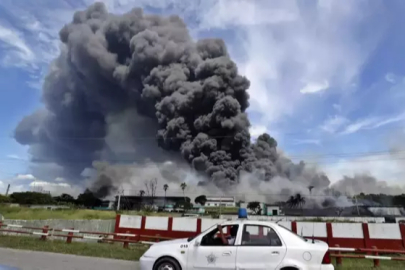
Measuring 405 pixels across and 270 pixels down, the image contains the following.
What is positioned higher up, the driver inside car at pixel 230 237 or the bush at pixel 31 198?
the bush at pixel 31 198

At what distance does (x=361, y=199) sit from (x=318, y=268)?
3476 inches

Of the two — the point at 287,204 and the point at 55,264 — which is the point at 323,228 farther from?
the point at 287,204

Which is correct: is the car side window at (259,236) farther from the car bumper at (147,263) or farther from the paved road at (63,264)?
the paved road at (63,264)

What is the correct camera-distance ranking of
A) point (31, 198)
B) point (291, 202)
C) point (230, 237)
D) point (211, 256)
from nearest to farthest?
1. point (211, 256)
2. point (230, 237)
3. point (31, 198)
4. point (291, 202)

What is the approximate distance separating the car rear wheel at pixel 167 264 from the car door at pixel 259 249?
120cm

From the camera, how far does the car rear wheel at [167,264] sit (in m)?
6.10

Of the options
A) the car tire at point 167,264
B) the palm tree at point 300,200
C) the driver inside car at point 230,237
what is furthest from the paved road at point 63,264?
the palm tree at point 300,200

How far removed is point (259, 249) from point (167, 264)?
1.80 metres

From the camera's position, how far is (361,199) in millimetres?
83188

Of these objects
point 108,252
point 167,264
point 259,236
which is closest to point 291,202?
point 108,252

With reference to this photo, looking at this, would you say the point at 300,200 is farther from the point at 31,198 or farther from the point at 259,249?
the point at 259,249

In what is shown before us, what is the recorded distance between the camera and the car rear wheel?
6.10 m

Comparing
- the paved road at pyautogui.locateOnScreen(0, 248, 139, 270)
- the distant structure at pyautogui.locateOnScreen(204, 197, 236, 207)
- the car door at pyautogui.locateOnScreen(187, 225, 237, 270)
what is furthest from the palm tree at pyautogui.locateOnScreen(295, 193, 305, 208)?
the car door at pyautogui.locateOnScreen(187, 225, 237, 270)

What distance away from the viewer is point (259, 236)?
19.4 ft
